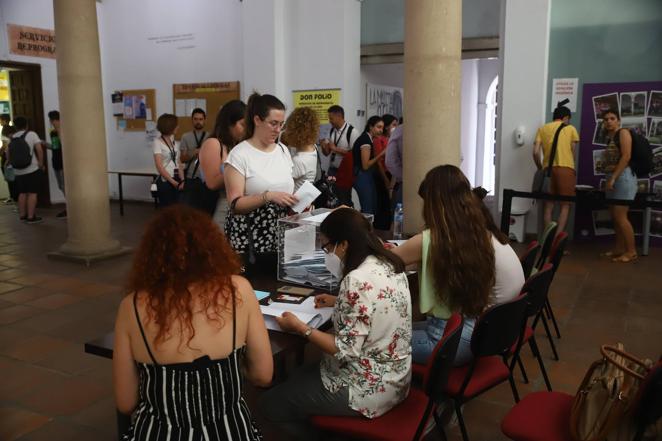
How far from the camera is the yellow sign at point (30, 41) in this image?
981cm

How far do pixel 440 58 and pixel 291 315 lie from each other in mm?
2956

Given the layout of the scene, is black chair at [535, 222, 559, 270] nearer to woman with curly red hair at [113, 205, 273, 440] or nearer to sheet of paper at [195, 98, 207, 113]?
woman with curly red hair at [113, 205, 273, 440]

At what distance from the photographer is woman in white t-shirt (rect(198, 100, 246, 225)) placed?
12.0ft

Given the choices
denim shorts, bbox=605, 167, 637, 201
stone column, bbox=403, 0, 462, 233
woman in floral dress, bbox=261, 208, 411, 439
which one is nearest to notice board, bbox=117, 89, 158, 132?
stone column, bbox=403, 0, 462, 233

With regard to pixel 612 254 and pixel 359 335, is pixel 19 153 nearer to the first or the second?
pixel 612 254

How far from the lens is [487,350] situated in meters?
2.36

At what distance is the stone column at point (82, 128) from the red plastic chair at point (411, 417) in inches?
192

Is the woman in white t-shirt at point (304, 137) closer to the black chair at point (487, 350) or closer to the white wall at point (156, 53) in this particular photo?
the black chair at point (487, 350)

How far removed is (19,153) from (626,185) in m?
8.08

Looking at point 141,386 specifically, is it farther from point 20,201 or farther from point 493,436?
point 20,201

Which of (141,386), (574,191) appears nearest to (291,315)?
(141,386)

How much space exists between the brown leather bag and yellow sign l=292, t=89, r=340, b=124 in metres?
7.06

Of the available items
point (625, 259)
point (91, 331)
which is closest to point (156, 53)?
point (91, 331)

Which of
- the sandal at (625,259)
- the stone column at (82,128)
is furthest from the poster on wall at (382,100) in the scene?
the stone column at (82,128)
